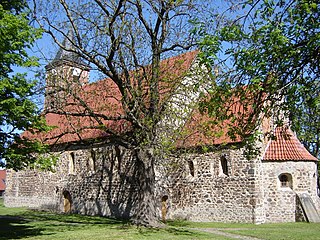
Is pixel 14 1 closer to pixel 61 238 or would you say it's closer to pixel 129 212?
pixel 61 238

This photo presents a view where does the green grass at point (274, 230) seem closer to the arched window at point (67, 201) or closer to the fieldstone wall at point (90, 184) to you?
the fieldstone wall at point (90, 184)

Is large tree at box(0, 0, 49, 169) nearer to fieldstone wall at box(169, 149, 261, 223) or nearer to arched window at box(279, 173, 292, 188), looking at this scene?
fieldstone wall at box(169, 149, 261, 223)

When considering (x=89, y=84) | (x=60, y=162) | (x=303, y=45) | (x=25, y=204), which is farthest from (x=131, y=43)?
(x=25, y=204)

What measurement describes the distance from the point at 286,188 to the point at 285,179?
1.48 ft

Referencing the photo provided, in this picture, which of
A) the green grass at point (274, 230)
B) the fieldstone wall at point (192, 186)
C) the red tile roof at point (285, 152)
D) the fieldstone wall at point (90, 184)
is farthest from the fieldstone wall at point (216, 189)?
the fieldstone wall at point (90, 184)

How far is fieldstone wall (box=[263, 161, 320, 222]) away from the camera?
1745 cm

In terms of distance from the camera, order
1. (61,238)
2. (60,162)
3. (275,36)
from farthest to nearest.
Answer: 1. (60,162)
2. (61,238)
3. (275,36)

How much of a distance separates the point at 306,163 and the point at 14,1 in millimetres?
14738

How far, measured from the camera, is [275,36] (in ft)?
20.7

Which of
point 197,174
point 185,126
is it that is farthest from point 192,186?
point 185,126

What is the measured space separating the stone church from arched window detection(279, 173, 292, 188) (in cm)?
5

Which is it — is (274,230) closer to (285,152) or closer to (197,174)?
(285,152)

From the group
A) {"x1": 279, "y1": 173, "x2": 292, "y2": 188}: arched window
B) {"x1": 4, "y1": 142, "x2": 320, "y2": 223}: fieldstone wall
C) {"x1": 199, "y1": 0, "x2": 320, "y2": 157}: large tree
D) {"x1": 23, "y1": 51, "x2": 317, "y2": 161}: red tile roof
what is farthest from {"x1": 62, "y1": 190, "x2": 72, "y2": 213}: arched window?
{"x1": 199, "y1": 0, "x2": 320, "y2": 157}: large tree

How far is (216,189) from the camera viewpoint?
59.7 ft
